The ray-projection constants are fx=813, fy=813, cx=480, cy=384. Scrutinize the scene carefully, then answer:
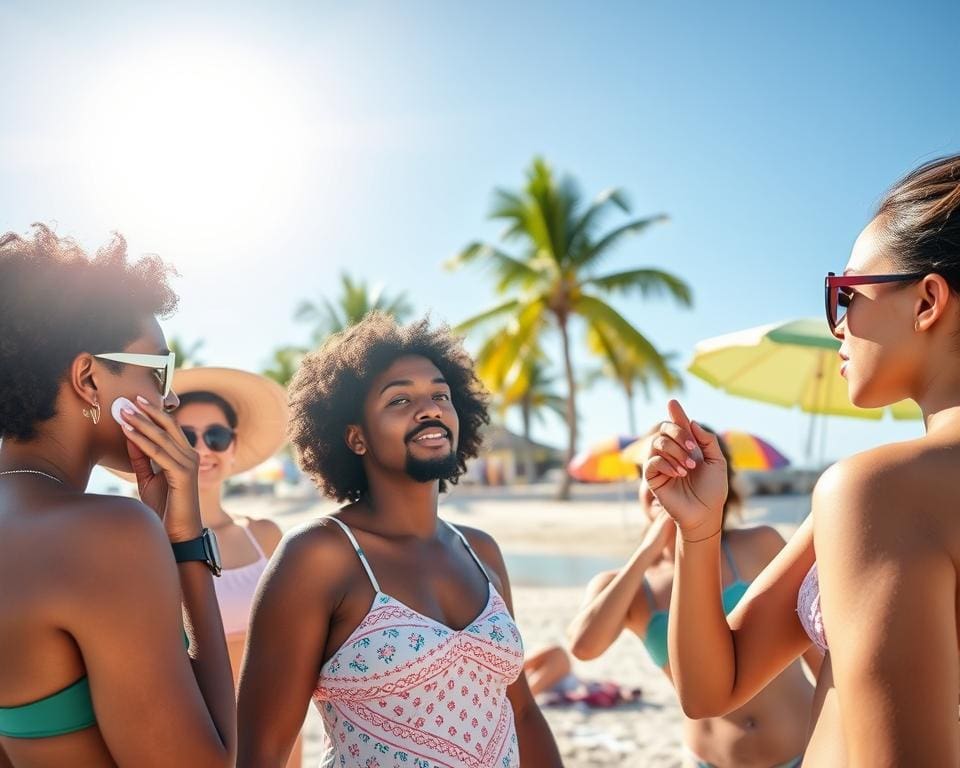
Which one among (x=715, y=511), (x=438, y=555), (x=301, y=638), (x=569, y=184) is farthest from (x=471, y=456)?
(x=569, y=184)

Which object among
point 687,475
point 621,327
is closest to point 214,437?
point 687,475

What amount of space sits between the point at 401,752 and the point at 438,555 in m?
0.63

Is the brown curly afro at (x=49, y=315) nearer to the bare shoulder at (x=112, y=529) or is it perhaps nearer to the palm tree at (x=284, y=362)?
the bare shoulder at (x=112, y=529)

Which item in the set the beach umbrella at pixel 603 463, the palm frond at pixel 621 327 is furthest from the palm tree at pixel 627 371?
the beach umbrella at pixel 603 463

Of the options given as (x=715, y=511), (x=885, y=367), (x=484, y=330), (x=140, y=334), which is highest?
(x=140, y=334)

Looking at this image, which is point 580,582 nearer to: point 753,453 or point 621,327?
point 753,453

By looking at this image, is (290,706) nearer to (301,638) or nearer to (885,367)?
(301,638)

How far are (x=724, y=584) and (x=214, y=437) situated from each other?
2518 millimetres

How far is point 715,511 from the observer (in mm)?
1953

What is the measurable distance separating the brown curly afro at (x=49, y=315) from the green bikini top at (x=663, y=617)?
264 cm

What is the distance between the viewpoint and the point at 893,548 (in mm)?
1246

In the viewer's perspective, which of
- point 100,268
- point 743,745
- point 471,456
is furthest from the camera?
point 471,456

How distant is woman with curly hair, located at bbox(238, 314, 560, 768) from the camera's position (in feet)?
7.39

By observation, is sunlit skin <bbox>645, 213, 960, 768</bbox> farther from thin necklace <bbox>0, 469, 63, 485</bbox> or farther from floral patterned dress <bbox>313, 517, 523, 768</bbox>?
thin necklace <bbox>0, 469, 63, 485</bbox>
